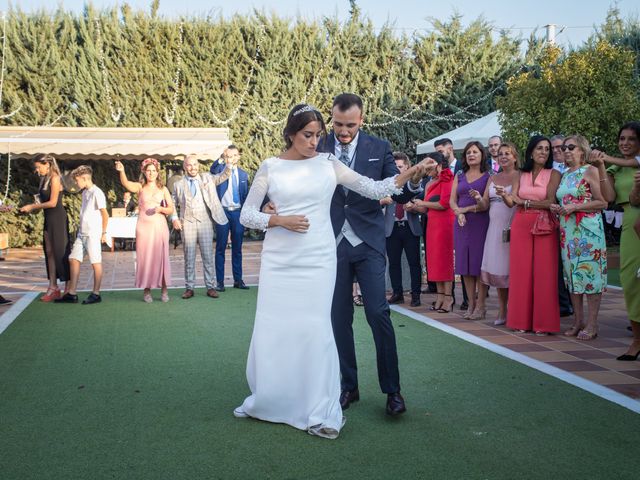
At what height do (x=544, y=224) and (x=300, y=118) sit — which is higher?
(x=300, y=118)

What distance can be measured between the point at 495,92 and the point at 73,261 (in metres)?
15.5

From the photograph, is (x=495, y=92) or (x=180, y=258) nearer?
(x=180, y=258)

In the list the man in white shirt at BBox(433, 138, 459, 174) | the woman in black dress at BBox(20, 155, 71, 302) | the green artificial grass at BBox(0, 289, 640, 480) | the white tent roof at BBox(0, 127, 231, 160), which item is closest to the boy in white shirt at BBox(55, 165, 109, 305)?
the woman in black dress at BBox(20, 155, 71, 302)

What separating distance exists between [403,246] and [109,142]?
10045mm

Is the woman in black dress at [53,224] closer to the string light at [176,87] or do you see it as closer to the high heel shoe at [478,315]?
the high heel shoe at [478,315]

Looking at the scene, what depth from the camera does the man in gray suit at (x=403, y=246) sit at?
32.4ft

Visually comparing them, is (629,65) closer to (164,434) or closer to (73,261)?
(73,261)

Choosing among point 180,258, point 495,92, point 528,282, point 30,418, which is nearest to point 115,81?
point 180,258

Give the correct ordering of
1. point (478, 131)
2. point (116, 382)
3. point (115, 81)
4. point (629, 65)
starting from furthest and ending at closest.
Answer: point (115, 81), point (478, 131), point (629, 65), point (116, 382)

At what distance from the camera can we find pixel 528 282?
25.4 ft

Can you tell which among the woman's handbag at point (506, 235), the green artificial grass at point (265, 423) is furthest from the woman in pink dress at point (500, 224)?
the green artificial grass at point (265, 423)

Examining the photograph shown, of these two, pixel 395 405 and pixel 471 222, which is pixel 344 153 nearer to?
pixel 395 405

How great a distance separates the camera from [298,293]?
452 cm

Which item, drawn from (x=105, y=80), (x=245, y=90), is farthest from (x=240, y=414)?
(x=245, y=90)
